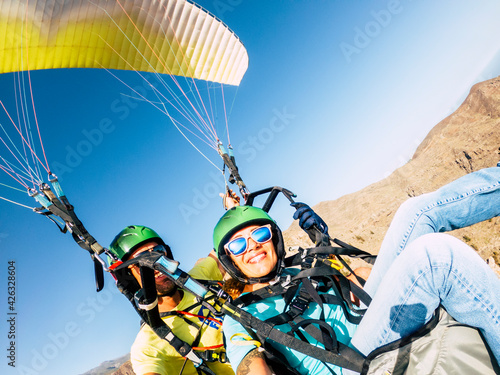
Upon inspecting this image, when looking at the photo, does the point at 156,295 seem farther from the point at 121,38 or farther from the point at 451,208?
the point at 121,38

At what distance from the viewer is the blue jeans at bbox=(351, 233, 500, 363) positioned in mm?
1364

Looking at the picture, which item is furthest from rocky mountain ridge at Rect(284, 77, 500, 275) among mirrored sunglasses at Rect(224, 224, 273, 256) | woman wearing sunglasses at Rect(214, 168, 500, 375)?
woman wearing sunglasses at Rect(214, 168, 500, 375)

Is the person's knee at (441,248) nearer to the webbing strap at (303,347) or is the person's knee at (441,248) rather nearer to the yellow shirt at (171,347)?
the webbing strap at (303,347)

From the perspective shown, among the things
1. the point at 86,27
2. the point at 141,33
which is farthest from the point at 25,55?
the point at 141,33

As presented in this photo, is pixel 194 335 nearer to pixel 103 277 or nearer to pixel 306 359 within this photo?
pixel 103 277

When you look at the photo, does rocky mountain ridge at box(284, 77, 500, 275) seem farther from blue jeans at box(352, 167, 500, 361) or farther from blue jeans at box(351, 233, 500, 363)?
blue jeans at box(351, 233, 500, 363)

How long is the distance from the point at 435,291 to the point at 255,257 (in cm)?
170

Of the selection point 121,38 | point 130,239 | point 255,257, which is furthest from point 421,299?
point 121,38

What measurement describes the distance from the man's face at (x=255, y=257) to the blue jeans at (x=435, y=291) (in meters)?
1.33

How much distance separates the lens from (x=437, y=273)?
1447 millimetres

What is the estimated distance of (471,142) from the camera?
21.5 m

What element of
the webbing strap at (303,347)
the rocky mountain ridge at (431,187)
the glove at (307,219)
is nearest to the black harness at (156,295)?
the webbing strap at (303,347)

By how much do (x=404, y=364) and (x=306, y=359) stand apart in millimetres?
919

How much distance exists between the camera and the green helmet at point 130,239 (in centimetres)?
396
